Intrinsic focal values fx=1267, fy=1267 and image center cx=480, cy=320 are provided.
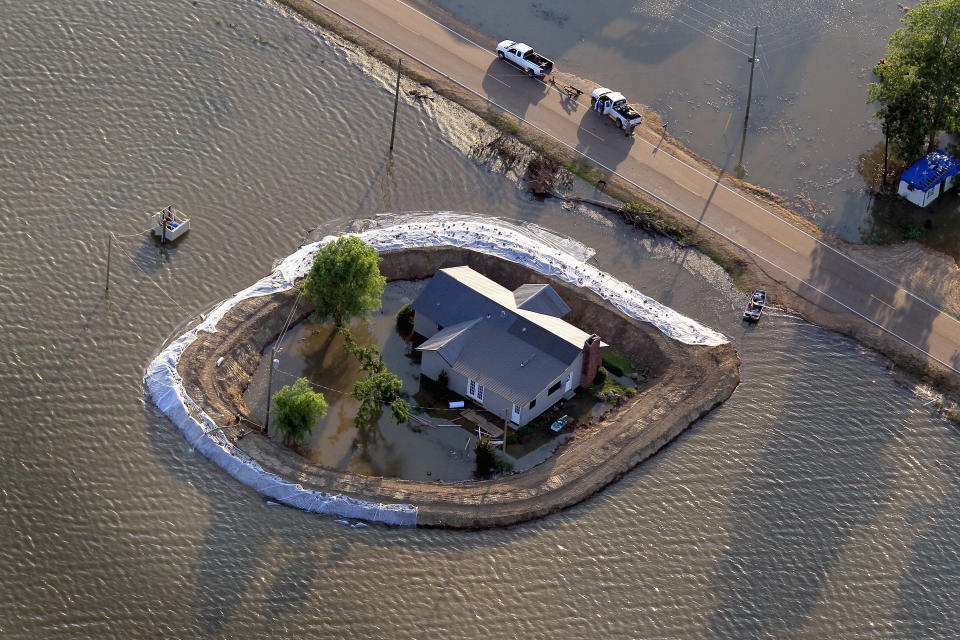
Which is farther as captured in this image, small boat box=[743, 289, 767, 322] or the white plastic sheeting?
small boat box=[743, 289, 767, 322]

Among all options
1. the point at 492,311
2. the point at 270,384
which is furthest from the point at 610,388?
the point at 270,384

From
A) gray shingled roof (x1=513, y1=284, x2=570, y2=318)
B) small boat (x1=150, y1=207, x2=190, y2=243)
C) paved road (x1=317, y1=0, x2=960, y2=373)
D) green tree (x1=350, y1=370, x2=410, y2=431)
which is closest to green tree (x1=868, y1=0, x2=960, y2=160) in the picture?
paved road (x1=317, y1=0, x2=960, y2=373)

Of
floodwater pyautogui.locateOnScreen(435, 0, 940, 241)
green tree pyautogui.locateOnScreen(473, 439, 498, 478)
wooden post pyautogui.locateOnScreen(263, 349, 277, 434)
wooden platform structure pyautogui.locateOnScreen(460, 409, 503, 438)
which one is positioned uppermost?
floodwater pyautogui.locateOnScreen(435, 0, 940, 241)

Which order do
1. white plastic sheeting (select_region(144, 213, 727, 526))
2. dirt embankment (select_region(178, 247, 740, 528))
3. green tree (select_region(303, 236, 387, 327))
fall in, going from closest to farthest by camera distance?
white plastic sheeting (select_region(144, 213, 727, 526)) → dirt embankment (select_region(178, 247, 740, 528)) → green tree (select_region(303, 236, 387, 327))

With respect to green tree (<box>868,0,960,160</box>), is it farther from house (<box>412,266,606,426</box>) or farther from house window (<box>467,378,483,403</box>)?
house window (<box>467,378,483,403</box>)

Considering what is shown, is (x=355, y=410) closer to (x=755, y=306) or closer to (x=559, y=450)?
(x=559, y=450)

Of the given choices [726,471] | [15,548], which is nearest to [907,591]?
[726,471]

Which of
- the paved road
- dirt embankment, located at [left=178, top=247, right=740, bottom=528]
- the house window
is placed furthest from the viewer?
→ the paved road
